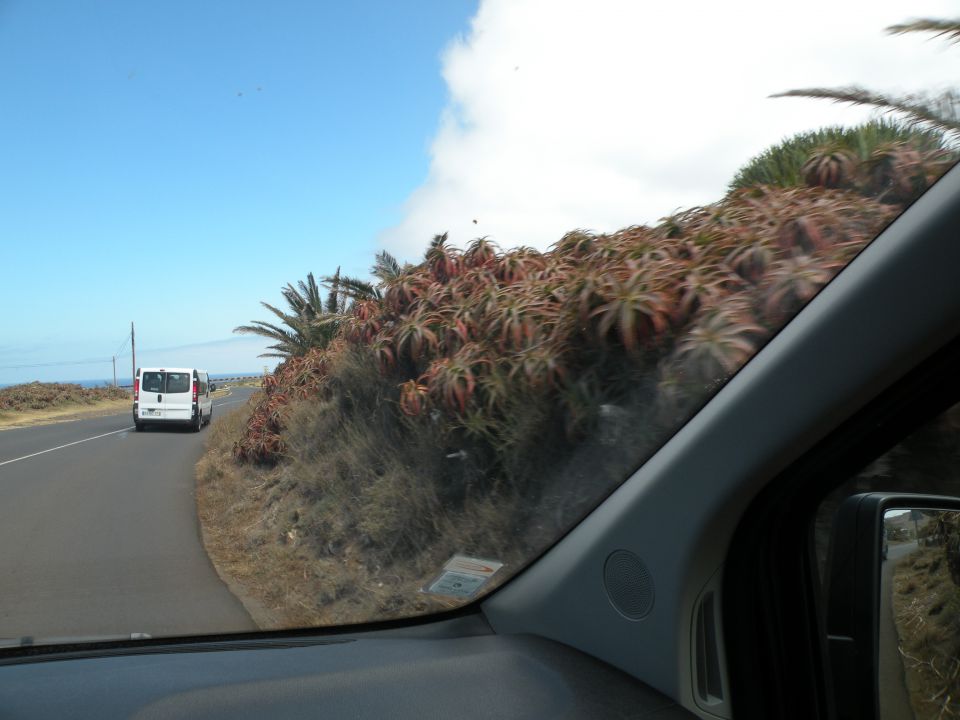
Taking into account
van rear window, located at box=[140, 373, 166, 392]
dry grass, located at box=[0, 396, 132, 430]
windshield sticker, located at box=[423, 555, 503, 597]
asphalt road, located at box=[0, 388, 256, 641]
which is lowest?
dry grass, located at box=[0, 396, 132, 430]

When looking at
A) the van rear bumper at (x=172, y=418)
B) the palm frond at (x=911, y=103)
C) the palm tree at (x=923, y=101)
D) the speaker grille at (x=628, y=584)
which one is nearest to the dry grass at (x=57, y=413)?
the van rear bumper at (x=172, y=418)

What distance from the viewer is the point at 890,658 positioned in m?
1.91

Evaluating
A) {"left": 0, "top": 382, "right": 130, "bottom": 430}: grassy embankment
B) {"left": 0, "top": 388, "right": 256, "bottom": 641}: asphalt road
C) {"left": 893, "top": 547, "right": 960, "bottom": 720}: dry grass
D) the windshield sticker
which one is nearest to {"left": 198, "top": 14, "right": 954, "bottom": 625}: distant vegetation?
the windshield sticker

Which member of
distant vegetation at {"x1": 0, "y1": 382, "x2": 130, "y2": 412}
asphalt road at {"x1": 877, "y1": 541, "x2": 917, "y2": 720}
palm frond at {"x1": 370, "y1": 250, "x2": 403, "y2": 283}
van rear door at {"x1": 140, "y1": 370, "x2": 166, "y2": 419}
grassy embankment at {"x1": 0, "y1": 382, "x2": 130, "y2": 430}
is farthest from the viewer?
distant vegetation at {"x1": 0, "y1": 382, "x2": 130, "y2": 412}

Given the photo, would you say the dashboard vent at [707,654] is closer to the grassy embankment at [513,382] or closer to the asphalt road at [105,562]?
the grassy embankment at [513,382]

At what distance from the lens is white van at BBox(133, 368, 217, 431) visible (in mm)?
24672

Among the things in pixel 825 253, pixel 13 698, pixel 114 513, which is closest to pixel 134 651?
pixel 13 698

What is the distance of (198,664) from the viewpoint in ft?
8.46

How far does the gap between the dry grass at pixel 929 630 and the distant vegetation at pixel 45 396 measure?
39.3 metres

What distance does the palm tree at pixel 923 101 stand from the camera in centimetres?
178

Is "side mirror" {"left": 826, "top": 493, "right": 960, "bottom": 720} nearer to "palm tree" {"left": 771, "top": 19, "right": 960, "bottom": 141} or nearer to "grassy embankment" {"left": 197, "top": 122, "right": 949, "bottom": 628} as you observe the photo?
"grassy embankment" {"left": 197, "top": 122, "right": 949, "bottom": 628}

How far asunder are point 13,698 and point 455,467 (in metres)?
2.74

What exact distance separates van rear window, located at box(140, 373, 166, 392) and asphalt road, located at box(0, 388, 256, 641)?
15.0 metres

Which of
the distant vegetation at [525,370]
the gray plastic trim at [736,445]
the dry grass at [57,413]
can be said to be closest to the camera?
the gray plastic trim at [736,445]
